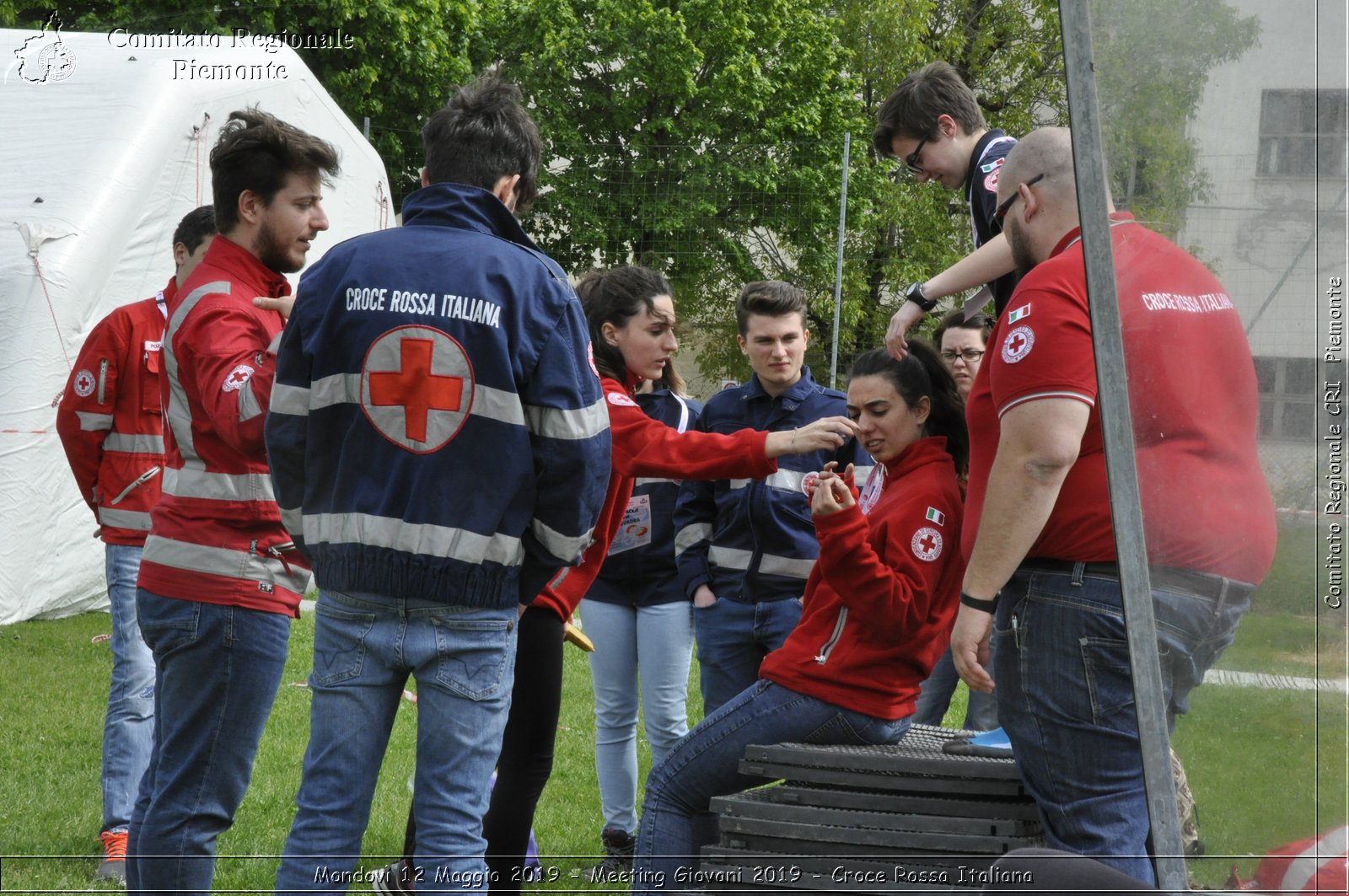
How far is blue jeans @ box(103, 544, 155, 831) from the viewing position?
14.4 feet

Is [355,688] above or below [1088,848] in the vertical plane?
above

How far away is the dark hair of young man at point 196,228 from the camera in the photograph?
4.01 meters

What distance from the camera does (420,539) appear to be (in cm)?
250

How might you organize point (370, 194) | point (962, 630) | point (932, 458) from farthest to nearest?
point (370, 194) < point (932, 458) < point (962, 630)

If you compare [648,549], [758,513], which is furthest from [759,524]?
[648,549]

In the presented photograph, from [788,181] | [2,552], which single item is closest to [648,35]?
[788,181]

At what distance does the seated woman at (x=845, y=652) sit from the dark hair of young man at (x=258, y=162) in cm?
158

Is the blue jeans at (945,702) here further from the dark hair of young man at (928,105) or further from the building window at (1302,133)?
the building window at (1302,133)

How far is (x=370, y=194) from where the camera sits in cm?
1438

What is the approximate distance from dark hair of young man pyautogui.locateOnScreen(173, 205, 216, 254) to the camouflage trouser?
3.20m

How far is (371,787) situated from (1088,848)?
1436 millimetres

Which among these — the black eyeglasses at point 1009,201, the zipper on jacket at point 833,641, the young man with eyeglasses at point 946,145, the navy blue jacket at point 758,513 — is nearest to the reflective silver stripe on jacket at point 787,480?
the navy blue jacket at point 758,513

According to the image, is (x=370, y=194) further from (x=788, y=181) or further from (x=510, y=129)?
(x=510, y=129)

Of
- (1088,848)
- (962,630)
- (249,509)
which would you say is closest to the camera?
(1088,848)
